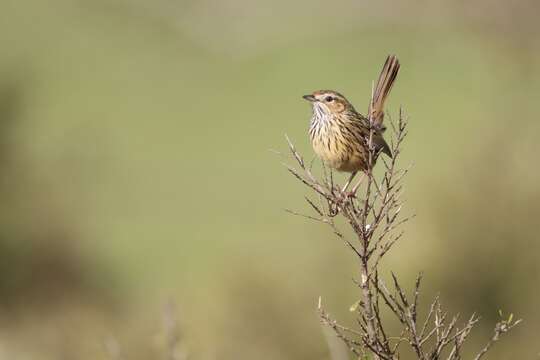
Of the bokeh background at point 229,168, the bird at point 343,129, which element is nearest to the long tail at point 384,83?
the bird at point 343,129

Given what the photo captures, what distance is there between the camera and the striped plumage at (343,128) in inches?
221

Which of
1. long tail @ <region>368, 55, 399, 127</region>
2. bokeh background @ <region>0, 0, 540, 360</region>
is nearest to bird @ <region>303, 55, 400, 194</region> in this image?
long tail @ <region>368, 55, 399, 127</region>

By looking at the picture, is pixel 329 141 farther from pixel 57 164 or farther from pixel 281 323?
pixel 57 164

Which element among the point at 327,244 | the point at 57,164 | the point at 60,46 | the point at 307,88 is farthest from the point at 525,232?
the point at 60,46

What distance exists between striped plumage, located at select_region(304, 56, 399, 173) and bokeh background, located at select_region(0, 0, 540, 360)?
59cm

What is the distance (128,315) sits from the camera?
18.2 meters

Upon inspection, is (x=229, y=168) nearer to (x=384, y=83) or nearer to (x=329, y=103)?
(x=329, y=103)

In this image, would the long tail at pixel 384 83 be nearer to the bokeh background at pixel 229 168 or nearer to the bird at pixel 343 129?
the bird at pixel 343 129

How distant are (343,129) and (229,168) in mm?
28327

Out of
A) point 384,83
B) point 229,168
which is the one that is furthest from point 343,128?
point 229,168

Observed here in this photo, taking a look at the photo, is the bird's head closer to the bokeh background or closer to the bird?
the bird

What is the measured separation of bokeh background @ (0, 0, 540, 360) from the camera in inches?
495

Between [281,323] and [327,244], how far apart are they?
1.29 metres

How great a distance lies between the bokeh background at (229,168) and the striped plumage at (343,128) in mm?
594
